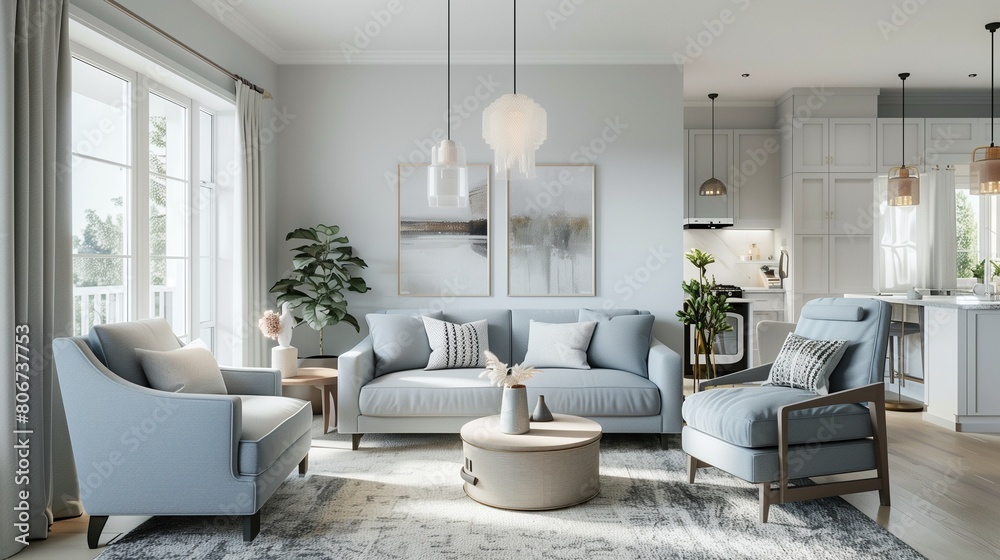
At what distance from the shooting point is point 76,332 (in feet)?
10.2

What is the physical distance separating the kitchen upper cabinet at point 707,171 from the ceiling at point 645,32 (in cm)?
114

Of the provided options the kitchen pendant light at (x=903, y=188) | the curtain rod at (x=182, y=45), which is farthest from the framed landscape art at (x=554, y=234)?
the kitchen pendant light at (x=903, y=188)

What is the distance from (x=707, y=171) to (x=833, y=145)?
1.22 metres

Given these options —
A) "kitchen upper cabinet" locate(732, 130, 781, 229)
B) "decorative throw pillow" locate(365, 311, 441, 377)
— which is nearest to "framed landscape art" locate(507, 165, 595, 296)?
"decorative throw pillow" locate(365, 311, 441, 377)

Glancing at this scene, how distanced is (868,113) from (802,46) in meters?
1.93

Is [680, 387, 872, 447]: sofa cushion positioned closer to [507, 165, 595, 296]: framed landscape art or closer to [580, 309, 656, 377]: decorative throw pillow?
[580, 309, 656, 377]: decorative throw pillow

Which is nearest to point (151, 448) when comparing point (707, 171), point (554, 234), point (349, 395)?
point (349, 395)

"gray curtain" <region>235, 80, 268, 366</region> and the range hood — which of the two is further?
the range hood

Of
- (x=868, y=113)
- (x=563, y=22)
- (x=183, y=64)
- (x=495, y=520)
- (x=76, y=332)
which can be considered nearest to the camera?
(x=495, y=520)

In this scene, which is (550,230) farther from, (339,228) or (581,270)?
(339,228)

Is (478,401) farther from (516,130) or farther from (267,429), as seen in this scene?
(516,130)

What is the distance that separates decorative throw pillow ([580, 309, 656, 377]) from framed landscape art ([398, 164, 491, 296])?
3.47ft

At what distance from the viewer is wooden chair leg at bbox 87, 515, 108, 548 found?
2531 mm

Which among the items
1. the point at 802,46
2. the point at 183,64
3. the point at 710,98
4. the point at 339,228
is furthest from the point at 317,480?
the point at 710,98
